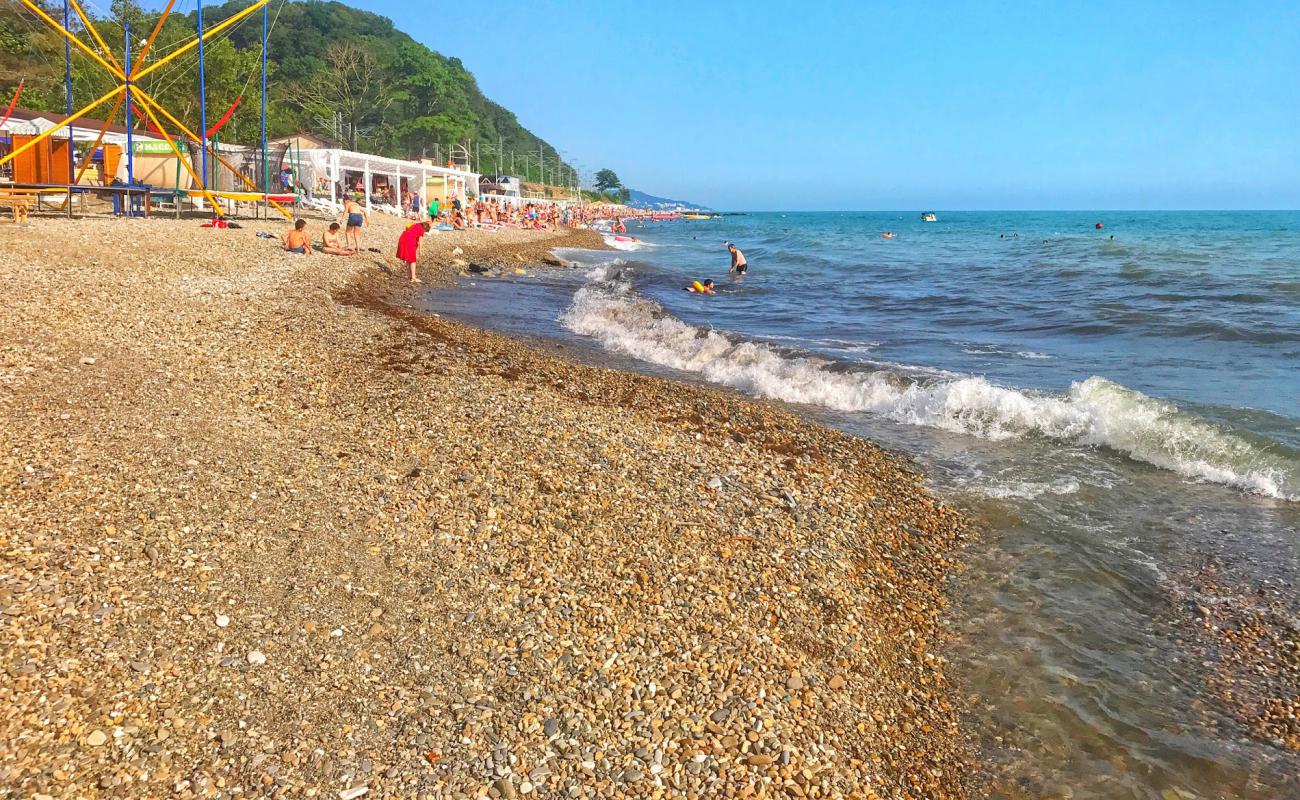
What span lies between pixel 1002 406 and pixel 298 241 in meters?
15.9

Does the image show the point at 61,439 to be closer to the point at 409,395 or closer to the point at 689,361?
the point at 409,395

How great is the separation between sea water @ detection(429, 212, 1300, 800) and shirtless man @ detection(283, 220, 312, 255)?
11.3ft

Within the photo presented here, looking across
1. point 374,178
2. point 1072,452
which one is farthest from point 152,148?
point 1072,452

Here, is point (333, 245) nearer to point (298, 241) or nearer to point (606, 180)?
point (298, 241)

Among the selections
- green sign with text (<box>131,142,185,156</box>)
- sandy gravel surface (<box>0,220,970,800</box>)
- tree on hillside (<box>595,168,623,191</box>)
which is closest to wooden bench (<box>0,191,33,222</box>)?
green sign with text (<box>131,142,185,156</box>)

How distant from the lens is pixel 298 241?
1864 centimetres

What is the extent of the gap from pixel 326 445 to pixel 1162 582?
21.6 ft

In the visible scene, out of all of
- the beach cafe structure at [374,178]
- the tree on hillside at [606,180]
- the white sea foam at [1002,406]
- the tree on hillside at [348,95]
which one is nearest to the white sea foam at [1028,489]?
the white sea foam at [1002,406]

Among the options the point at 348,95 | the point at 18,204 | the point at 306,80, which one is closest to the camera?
the point at 18,204

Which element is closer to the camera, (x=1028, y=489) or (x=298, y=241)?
(x=1028, y=489)

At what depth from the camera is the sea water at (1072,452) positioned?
4.34 m

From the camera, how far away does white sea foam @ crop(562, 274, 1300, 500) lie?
8359 millimetres

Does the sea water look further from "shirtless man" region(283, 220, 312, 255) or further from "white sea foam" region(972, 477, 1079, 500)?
"shirtless man" region(283, 220, 312, 255)

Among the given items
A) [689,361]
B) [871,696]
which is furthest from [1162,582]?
[689,361]
